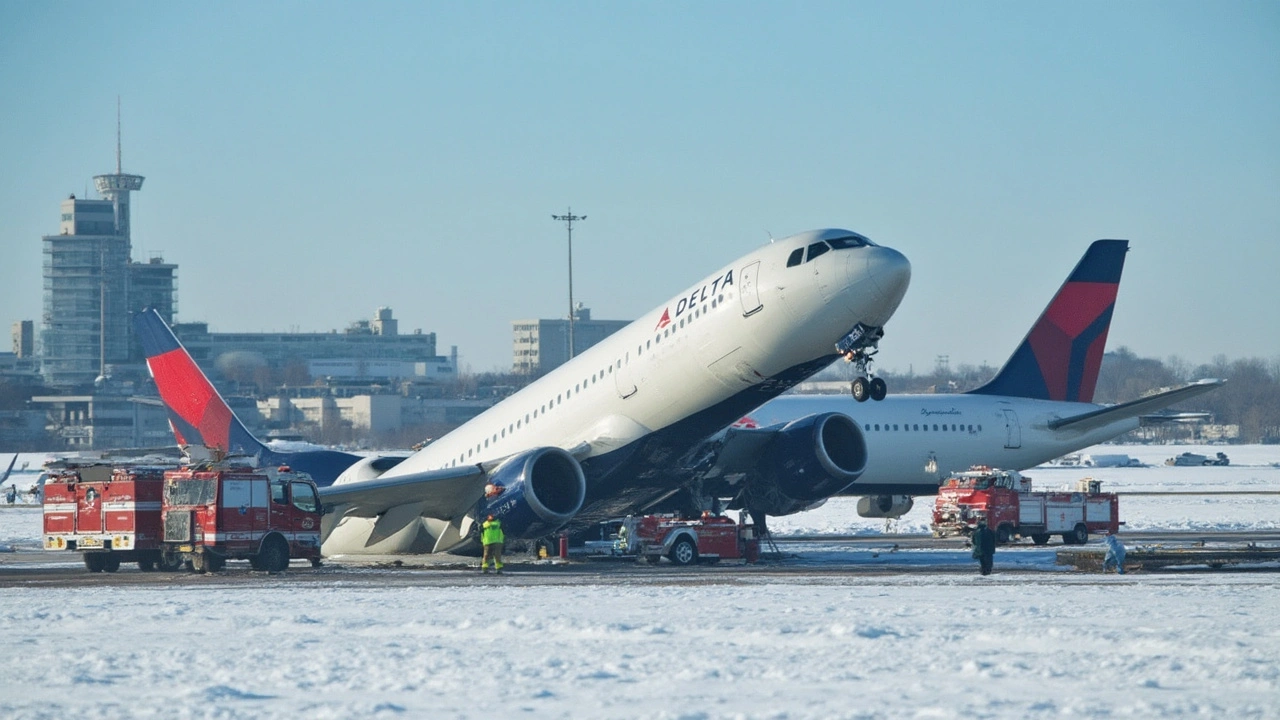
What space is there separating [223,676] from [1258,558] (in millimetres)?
22564

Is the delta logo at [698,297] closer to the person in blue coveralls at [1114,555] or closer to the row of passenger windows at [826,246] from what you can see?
the row of passenger windows at [826,246]

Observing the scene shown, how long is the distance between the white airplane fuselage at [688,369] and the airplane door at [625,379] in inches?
0.8

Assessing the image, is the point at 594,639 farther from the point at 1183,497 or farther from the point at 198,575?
the point at 1183,497

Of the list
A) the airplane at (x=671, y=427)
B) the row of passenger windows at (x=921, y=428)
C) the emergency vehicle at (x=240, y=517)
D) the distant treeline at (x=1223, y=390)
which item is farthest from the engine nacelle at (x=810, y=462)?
the distant treeline at (x=1223, y=390)

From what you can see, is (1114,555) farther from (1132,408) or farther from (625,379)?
(1132,408)

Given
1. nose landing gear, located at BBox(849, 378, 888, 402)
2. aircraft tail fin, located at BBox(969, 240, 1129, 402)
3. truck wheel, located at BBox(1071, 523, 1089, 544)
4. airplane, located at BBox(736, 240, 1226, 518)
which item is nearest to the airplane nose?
nose landing gear, located at BBox(849, 378, 888, 402)

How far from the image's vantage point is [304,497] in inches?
1261

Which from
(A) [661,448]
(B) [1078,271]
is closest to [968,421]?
(B) [1078,271]

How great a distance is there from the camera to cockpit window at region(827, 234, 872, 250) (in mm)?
28203

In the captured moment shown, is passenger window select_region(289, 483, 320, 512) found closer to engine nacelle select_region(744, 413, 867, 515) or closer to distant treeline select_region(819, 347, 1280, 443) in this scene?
engine nacelle select_region(744, 413, 867, 515)

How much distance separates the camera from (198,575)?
101 feet

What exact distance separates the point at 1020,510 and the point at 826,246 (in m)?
15.4

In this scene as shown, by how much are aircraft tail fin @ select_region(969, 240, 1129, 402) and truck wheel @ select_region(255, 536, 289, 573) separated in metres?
29.5

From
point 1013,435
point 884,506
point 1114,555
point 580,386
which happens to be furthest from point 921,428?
point 1114,555
